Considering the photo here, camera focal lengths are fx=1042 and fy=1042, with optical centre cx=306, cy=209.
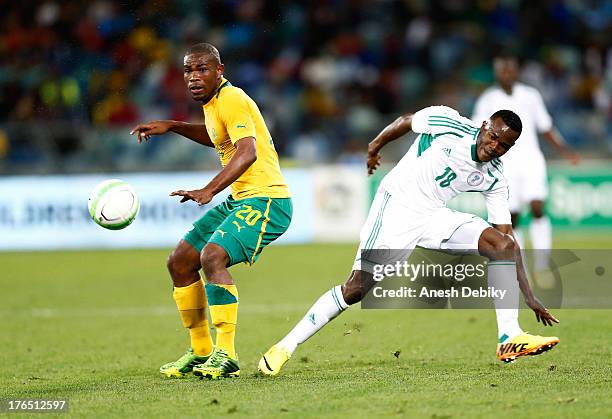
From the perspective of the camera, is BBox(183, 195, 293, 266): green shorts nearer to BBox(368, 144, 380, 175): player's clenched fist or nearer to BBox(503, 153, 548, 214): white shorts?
BBox(368, 144, 380, 175): player's clenched fist

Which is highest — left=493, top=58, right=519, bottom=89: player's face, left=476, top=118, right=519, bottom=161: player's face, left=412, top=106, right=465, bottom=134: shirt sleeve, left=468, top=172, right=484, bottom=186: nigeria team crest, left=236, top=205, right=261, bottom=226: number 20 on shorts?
left=493, top=58, right=519, bottom=89: player's face

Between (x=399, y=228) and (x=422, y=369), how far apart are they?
3.21ft

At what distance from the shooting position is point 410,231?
7246 millimetres

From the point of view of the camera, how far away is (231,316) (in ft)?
22.5

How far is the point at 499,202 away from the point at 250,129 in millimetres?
1814

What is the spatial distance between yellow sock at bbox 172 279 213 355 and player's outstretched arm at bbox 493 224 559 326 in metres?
2.12

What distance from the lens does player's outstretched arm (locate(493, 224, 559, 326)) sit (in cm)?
685

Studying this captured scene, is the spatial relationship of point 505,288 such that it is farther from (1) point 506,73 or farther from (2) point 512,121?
(1) point 506,73

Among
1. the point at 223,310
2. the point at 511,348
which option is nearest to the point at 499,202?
the point at 511,348

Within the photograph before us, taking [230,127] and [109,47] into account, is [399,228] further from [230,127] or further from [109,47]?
[109,47]

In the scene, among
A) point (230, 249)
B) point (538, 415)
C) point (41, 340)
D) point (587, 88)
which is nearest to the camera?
point (538, 415)

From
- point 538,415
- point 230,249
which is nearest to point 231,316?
point 230,249

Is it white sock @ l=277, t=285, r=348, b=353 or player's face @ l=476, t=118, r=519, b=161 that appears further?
white sock @ l=277, t=285, r=348, b=353

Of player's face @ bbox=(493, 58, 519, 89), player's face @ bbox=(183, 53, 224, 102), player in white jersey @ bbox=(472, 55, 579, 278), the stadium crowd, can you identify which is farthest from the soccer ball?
the stadium crowd
